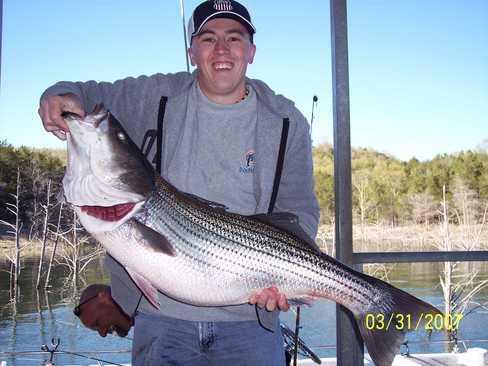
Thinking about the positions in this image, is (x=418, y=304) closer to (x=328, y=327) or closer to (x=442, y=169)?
(x=328, y=327)

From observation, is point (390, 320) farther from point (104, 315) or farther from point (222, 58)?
point (222, 58)

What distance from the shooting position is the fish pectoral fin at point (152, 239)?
231cm

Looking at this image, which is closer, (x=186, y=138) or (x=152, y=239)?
(x=152, y=239)

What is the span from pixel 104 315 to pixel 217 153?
1.14 metres

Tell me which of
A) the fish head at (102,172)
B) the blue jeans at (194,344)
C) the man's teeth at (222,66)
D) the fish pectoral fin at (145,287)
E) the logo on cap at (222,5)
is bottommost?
the blue jeans at (194,344)

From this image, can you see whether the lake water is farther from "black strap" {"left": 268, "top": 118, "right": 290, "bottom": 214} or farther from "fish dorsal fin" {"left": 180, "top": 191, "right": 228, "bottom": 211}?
"fish dorsal fin" {"left": 180, "top": 191, "right": 228, "bottom": 211}

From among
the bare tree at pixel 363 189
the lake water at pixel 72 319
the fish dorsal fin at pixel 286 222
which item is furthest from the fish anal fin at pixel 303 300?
the lake water at pixel 72 319

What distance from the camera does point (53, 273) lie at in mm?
25156

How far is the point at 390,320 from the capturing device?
270cm

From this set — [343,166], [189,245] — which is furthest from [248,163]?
[343,166]

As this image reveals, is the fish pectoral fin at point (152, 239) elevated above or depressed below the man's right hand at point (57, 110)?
below

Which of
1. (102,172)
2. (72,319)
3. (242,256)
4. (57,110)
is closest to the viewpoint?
(57,110)

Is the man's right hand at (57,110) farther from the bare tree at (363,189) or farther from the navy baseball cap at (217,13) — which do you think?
the bare tree at (363,189)

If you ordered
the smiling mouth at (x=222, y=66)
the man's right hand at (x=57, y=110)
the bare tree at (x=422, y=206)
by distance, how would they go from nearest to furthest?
the man's right hand at (x=57, y=110)
the smiling mouth at (x=222, y=66)
the bare tree at (x=422, y=206)
